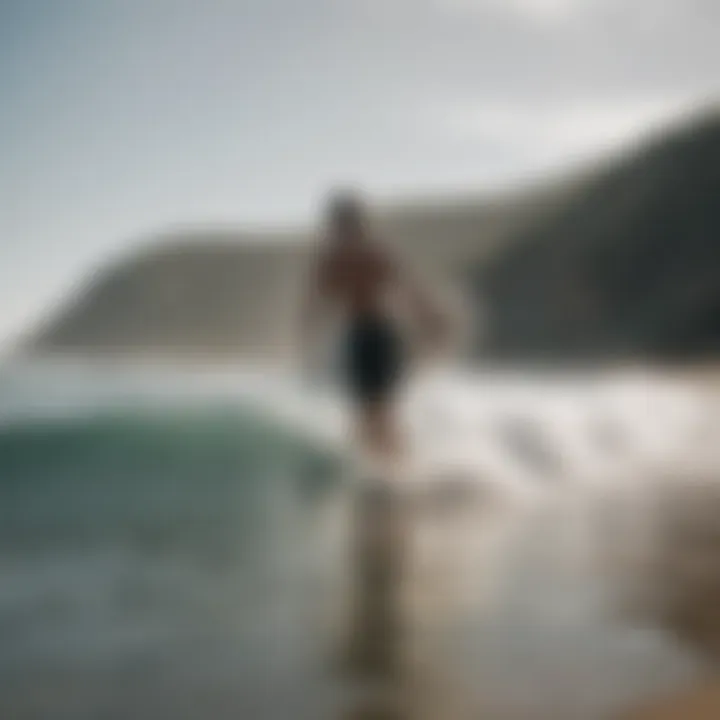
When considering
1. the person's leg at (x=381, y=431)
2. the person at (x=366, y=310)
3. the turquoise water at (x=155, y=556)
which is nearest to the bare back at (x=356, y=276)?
the person at (x=366, y=310)

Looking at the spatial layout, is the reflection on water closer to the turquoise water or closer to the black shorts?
the turquoise water

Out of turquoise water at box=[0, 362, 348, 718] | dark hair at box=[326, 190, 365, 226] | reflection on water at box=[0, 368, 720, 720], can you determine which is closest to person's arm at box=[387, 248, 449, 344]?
dark hair at box=[326, 190, 365, 226]

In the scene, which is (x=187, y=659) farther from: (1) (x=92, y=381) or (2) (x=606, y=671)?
(1) (x=92, y=381)

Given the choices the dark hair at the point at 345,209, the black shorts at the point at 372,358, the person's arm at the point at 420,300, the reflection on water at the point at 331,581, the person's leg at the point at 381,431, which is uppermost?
the dark hair at the point at 345,209

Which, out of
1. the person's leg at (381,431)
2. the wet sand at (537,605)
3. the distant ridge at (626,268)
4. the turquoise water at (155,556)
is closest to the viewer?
the wet sand at (537,605)

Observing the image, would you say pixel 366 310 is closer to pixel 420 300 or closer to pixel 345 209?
pixel 420 300

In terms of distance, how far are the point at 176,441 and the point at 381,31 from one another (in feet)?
4.45

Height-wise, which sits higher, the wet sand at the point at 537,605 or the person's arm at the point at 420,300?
the person's arm at the point at 420,300

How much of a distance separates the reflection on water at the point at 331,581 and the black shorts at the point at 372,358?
0.29 metres

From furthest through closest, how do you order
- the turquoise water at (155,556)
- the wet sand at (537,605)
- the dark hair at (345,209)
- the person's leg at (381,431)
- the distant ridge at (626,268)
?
the distant ridge at (626,268)
the person's leg at (381,431)
the dark hair at (345,209)
the turquoise water at (155,556)
the wet sand at (537,605)

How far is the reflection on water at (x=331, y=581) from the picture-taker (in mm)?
1201

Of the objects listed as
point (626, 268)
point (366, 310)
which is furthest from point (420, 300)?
point (626, 268)

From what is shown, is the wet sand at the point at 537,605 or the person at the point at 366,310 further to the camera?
the person at the point at 366,310

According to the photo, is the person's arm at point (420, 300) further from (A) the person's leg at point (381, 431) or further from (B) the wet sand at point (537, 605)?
(B) the wet sand at point (537, 605)
